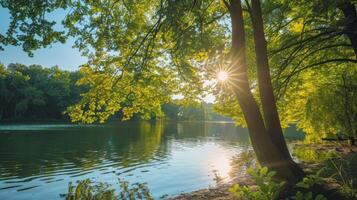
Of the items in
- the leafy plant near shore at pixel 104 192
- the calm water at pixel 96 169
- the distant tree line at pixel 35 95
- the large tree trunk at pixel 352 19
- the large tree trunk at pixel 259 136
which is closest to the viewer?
the large tree trunk at pixel 259 136

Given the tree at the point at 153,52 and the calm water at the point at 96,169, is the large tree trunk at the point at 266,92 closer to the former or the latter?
the tree at the point at 153,52

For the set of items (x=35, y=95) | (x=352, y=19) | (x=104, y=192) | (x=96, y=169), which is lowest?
(x=104, y=192)

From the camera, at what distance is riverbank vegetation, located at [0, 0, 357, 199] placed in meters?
9.40

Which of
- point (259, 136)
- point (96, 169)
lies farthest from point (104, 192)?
point (259, 136)

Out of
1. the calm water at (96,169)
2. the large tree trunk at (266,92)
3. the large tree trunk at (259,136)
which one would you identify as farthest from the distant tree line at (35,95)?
the large tree trunk at (259,136)

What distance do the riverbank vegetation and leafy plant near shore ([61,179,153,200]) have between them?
392 cm

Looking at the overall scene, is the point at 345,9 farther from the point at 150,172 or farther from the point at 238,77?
the point at 150,172

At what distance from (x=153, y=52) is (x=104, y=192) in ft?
25.1

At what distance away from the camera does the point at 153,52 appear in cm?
1361

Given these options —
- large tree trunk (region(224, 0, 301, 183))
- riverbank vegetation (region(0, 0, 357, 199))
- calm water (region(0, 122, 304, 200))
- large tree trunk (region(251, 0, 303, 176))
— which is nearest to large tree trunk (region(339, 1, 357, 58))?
riverbank vegetation (region(0, 0, 357, 199))

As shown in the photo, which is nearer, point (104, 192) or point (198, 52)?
point (198, 52)

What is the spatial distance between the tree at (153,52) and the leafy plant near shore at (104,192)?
3.98 metres

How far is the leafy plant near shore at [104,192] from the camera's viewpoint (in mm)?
14930

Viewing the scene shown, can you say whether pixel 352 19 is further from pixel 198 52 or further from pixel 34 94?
pixel 34 94
